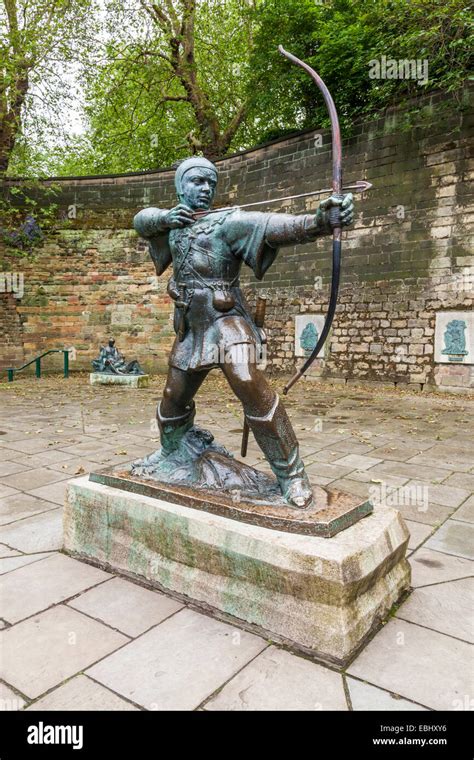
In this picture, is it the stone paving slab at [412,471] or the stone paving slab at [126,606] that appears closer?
the stone paving slab at [126,606]

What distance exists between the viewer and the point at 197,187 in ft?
8.99

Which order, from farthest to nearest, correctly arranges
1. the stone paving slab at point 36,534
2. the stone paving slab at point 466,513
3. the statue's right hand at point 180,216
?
the stone paving slab at point 466,513 < the stone paving slab at point 36,534 < the statue's right hand at point 180,216

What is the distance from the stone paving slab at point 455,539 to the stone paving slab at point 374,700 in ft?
4.52

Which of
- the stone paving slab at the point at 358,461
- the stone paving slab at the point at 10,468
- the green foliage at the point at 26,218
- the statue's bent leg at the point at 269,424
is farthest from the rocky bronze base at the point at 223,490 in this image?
the green foliage at the point at 26,218

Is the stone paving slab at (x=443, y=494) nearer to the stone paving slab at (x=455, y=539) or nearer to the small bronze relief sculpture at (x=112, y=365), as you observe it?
the stone paving slab at (x=455, y=539)

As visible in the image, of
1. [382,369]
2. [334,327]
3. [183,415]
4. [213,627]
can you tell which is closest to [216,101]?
[334,327]

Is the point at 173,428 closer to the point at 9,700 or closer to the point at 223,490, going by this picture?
the point at 223,490

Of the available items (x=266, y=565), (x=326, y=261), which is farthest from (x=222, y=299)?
(x=326, y=261)

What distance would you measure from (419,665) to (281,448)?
3.58ft

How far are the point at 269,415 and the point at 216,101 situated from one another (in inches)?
643

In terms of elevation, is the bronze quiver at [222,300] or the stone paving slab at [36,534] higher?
the bronze quiver at [222,300]

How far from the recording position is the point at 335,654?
2.01m

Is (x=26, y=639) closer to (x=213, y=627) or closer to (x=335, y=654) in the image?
(x=213, y=627)

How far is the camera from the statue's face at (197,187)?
2.74 metres
